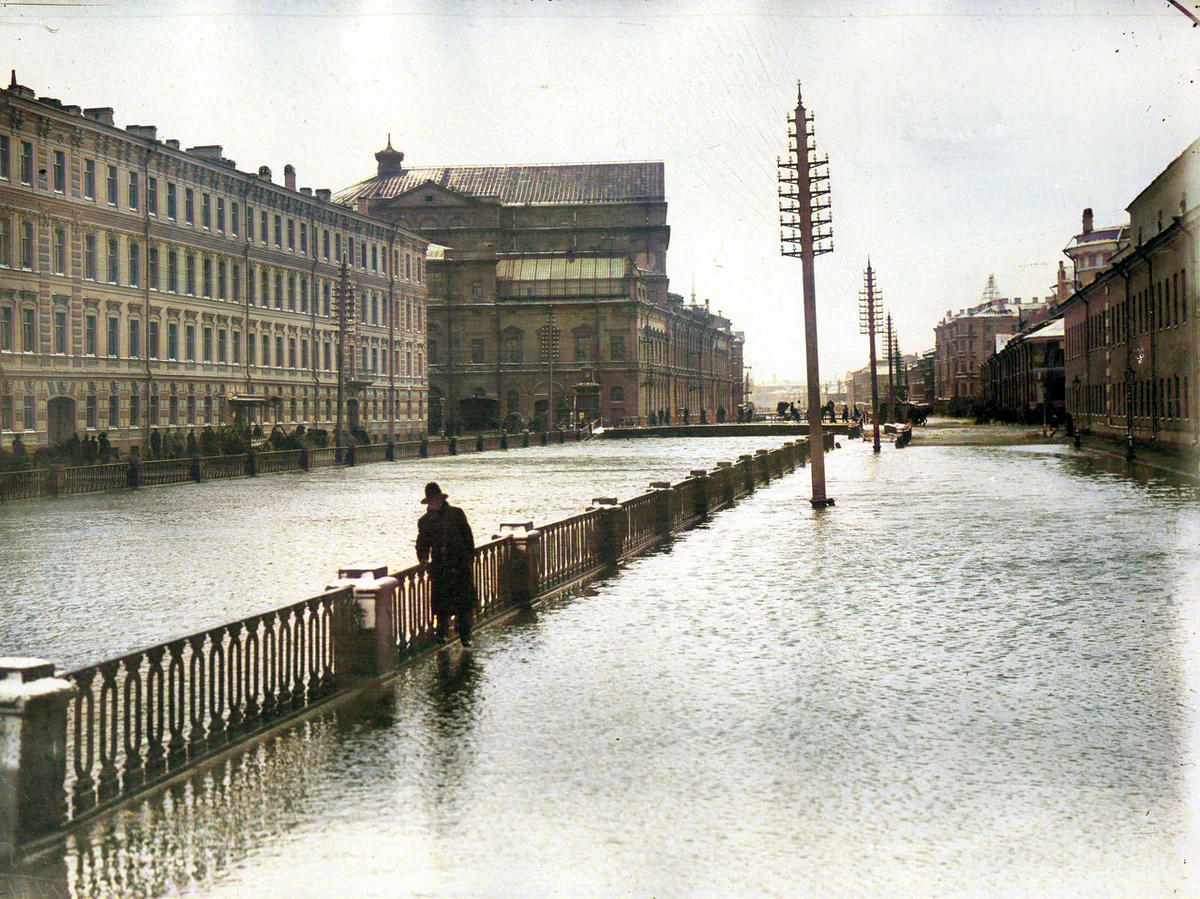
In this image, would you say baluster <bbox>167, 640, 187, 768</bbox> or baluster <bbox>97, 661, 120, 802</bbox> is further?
baluster <bbox>167, 640, 187, 768</bbox>

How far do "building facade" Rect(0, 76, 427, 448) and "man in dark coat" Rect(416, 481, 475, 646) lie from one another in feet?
114

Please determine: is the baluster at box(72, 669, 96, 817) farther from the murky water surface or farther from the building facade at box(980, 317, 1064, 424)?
the building facade at box(980, 317, 1064, 424)

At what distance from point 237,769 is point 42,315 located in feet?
135

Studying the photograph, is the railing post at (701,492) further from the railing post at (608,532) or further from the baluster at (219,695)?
the baluster at (219,695)

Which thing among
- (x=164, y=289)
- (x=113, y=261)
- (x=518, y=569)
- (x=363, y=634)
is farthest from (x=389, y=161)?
(x=363, y=634)

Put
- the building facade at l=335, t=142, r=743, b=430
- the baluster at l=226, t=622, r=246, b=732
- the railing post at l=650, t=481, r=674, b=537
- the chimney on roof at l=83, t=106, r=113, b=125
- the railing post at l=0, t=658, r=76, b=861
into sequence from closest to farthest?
the railing post at l=0, t=658, r=76, b=861, the baluster at l=226, t=622, r=246, b=732, the railing post at l=650, t=481, r=674, b=537, the chimney on roof at l=83, t=106, r=113, b=125, the building facade at l=335, t=142, r=743, b=430

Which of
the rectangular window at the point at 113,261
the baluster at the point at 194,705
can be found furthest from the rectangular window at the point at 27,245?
the baluster at the point at 194,705

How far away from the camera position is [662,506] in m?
21.0

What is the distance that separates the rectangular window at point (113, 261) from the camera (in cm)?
4869

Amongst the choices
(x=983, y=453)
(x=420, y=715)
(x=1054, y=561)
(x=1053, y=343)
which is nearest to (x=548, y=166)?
(x=1053, y=343)

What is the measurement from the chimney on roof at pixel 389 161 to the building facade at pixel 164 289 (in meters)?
48.4

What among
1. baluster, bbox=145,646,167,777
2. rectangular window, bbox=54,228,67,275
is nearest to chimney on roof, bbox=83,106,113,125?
rectangular window, bbox=54,228,67,275

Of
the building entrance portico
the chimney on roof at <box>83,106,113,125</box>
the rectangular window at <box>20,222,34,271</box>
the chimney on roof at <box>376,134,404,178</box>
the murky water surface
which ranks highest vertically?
the chimney on roof at <box>376,134,404,178</box>

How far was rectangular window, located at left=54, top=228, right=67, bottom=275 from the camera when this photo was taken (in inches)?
1777
